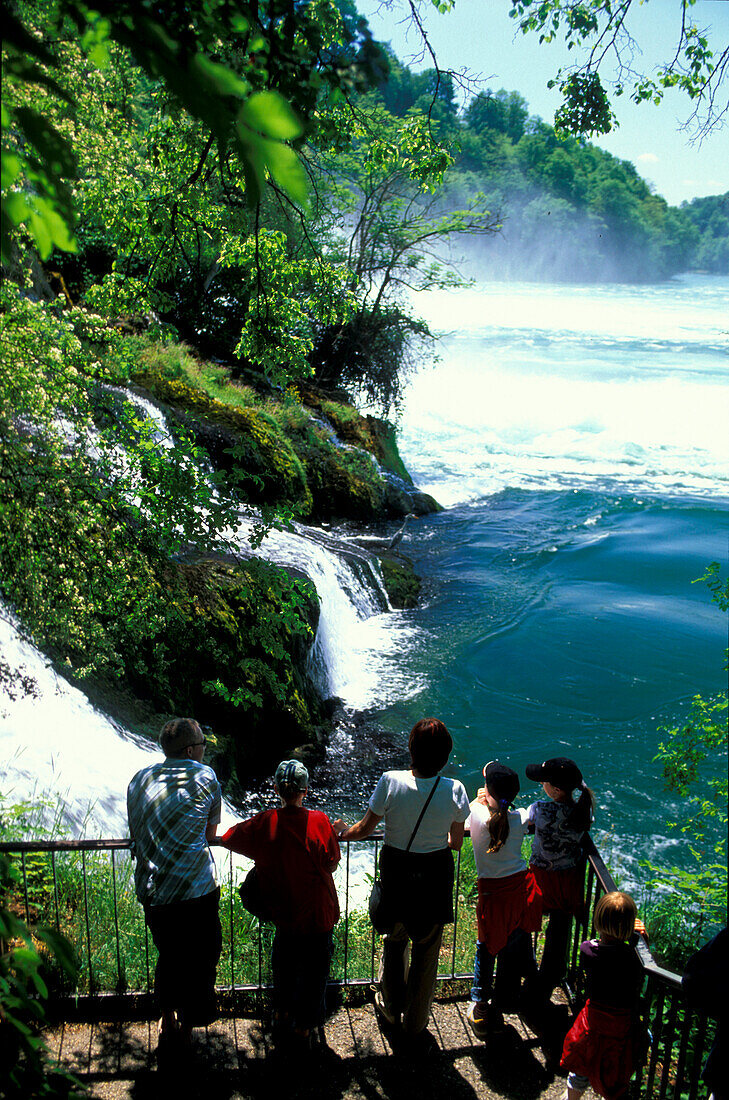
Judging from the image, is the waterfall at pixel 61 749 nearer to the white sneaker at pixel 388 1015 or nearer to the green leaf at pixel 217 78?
the white sneaker at pixel 388 1015

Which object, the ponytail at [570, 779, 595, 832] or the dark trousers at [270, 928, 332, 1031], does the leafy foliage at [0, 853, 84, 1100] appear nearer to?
the dark trousers at [270, 928, 332, 1031]

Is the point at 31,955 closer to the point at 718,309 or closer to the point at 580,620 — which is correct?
the point at 580,620

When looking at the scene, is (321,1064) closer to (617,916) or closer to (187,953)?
(187,953)

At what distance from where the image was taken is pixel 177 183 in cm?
688

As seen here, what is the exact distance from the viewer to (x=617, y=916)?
370 cm

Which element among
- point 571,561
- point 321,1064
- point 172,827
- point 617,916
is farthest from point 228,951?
point 571,561

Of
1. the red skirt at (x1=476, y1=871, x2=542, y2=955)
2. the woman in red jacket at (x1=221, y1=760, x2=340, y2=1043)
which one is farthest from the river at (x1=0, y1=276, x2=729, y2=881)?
the red skirt at (x1=476, y1=871, x2=542, y2=955)

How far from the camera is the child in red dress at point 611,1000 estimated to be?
3.72 m

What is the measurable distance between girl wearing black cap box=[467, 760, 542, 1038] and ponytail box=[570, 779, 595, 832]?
10.3 inches

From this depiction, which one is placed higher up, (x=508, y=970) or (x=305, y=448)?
(x=305, y=448)

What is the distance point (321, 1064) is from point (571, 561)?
15.2 m

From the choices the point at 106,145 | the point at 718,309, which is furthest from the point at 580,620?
the point at 718,309

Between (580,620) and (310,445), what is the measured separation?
6408 millimetres

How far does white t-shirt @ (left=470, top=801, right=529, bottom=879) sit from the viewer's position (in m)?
4.33
